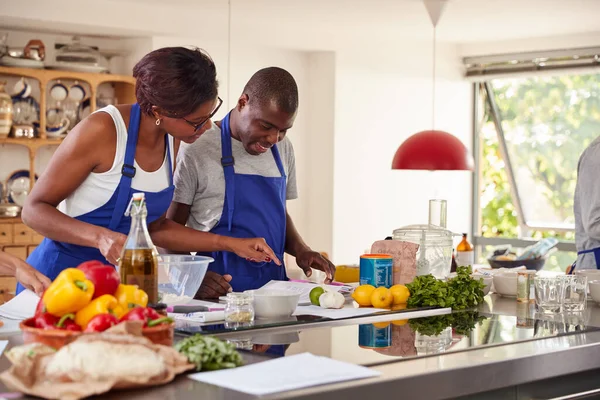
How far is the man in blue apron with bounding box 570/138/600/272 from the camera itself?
3.75 metres

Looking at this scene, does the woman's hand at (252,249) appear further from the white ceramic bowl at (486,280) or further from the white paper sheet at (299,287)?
the white ceramic bowl at (486,280)

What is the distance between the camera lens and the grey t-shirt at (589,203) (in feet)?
12.3

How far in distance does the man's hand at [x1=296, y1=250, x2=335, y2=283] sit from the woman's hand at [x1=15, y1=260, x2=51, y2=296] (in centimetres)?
118

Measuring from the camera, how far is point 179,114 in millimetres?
2814

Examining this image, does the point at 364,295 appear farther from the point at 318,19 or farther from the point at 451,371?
the point at 318,19

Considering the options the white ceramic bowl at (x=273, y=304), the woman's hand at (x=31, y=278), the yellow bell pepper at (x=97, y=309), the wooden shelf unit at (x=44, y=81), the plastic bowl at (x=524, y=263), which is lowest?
the plastic bowl at (x=524, y=263)

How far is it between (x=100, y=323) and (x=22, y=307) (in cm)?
74

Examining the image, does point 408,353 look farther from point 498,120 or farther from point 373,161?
point 498,120

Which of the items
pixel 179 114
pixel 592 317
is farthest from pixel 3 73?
pixel 592 317

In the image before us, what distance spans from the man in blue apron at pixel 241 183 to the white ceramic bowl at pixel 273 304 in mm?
717

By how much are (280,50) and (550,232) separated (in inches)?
135

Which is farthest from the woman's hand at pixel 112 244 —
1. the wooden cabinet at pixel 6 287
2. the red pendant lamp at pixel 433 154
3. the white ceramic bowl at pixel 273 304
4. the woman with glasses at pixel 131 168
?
the wooden cabinet at pixel 6 287

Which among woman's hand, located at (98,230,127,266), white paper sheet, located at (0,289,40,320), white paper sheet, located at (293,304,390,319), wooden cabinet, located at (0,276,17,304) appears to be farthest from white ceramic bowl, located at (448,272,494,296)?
wooden cabinet, located at (0,276,17,304)

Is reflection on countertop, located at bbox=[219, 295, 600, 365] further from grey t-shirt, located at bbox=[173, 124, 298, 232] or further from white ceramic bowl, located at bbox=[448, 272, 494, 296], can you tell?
grey t-shirt, located at bbox=[173, 124, 298, 232]
